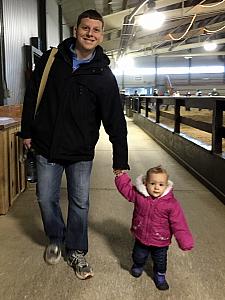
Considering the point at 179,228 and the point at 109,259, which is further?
the point at 109,259

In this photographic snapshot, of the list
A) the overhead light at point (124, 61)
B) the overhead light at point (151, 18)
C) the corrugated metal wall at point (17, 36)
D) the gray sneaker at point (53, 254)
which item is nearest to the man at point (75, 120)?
the gray sneaker at point (53, 254)

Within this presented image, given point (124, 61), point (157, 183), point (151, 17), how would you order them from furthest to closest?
point (124, 61)
point (151, 17)
point (157, 183)

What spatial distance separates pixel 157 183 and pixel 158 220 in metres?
0.20

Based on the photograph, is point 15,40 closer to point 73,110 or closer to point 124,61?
point 73,110

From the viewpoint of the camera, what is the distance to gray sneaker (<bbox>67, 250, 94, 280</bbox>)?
7.20 feet

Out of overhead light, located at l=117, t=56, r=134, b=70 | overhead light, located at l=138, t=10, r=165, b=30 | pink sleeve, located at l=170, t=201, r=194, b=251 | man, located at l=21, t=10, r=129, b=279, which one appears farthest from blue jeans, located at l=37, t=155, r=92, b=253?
overhead light, located at l=117, t=56, r=134, b=70

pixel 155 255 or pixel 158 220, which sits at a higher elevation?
pixel 158 220

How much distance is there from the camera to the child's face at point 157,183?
6.66 ft

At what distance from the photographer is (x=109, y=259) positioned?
2.47 m

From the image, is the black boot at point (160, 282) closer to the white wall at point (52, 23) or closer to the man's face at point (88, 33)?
the man's face at point (88, 33)

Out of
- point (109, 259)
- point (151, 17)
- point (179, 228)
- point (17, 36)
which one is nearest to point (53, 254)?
point (109, 259)

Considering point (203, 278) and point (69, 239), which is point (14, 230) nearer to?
point (69, 239)

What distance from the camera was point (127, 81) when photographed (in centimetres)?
3014

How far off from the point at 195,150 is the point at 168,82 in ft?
75.4
